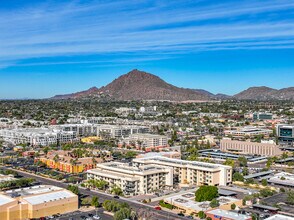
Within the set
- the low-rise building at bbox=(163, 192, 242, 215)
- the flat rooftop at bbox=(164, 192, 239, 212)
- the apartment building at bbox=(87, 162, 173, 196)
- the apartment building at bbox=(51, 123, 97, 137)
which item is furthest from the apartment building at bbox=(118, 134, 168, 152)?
the low-rise building at bbox=(163, 192, 242, 215)

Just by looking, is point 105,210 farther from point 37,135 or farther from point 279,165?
point 37,135

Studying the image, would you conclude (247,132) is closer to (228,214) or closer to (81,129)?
(81,129)

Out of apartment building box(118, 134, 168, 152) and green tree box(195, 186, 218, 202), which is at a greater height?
apartment building box(118, 134, 168, 152)

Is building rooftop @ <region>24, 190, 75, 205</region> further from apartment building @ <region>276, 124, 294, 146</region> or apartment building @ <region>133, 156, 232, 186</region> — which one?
apartment building @ <region>276, 124, 294, 146</region>

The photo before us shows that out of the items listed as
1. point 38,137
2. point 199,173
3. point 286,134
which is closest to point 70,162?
point 199,173

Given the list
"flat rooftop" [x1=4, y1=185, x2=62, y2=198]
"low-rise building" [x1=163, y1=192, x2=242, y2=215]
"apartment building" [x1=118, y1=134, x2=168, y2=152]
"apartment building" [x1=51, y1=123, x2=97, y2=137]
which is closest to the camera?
"low-rise building" [x1=163, y1=192, x2=242, y2=215]

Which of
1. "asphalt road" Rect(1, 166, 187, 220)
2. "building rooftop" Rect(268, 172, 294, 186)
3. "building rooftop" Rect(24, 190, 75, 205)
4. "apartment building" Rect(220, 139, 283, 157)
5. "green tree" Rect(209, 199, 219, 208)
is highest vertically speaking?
"apartment building" Rect(220, 139, 283, 157)
